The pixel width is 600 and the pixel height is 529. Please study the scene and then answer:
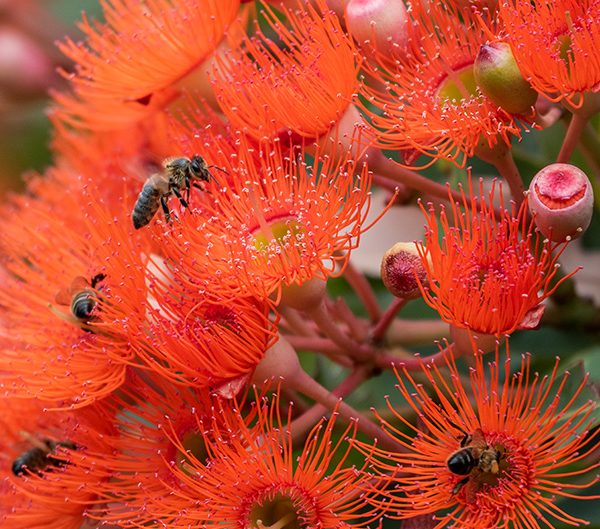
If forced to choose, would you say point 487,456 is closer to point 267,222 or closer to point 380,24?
point 267,222

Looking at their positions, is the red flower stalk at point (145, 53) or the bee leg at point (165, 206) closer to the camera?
the bee leg at point (165, 206)

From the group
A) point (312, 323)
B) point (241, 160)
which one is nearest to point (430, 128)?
point (241, 160)

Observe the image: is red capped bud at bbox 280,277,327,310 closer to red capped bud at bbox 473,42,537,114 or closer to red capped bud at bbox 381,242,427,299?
red capped bud at bbox 381,242,427,299

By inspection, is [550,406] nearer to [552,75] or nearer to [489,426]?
[489,426]

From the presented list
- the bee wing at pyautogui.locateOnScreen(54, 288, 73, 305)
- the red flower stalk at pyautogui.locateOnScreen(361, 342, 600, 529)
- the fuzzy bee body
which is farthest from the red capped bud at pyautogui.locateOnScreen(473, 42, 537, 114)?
the bee wing at pyautogui.locateOnScreen(54, 288, 73, 305)

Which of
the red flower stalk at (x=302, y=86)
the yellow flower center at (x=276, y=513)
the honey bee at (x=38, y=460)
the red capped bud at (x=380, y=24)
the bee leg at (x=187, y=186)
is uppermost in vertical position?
the red capped bud at (x=380, y=24)

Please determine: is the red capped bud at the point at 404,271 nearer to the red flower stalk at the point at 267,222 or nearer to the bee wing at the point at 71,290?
the red flower stalk at the point at 267,222

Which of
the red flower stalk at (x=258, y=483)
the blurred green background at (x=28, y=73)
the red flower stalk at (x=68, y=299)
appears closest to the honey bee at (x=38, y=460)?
the red flower stalk at (x=68, y=299)
